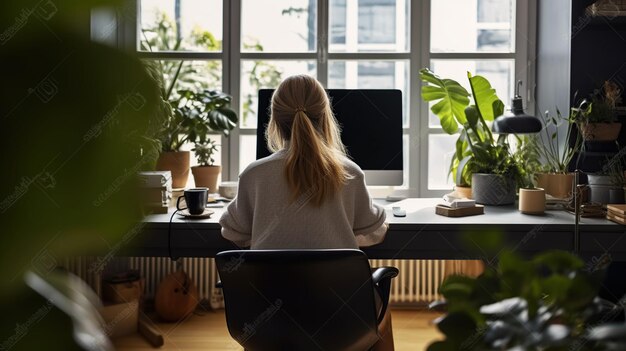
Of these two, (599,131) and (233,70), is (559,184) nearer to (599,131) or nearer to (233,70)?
(599,131)

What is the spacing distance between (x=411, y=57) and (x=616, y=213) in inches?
59.3

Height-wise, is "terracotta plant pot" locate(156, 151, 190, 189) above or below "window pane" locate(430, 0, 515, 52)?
below

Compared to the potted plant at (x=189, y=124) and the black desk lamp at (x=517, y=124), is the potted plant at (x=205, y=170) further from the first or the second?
the black desk lamp at (x=517, y=124)

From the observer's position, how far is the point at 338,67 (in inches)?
153

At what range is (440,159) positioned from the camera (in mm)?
3926

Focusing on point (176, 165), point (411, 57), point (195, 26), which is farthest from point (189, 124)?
point (411, 57)

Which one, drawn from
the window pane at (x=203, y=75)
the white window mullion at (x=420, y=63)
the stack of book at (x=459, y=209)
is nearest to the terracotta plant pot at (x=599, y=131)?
the stack of book at (x=459, y=209)

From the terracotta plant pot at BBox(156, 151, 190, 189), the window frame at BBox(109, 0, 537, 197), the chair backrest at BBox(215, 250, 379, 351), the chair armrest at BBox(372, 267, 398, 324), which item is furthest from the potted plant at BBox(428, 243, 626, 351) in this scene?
the window frame at BBox(109, 0, 537, 197)

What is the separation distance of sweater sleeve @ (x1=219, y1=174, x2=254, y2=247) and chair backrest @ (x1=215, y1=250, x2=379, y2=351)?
43 centimetres

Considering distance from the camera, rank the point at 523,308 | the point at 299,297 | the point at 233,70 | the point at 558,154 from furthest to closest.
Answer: the point at 233,70
the point at 558,154
the point at 299,297
the point at 523,308

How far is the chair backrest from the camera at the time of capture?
1.80 meters

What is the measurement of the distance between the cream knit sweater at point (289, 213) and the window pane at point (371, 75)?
5.36ft

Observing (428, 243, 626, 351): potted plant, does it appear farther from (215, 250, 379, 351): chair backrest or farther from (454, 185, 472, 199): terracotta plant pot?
(454, 185, 472, 199): terracotta plant pot

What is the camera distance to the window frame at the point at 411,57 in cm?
382
